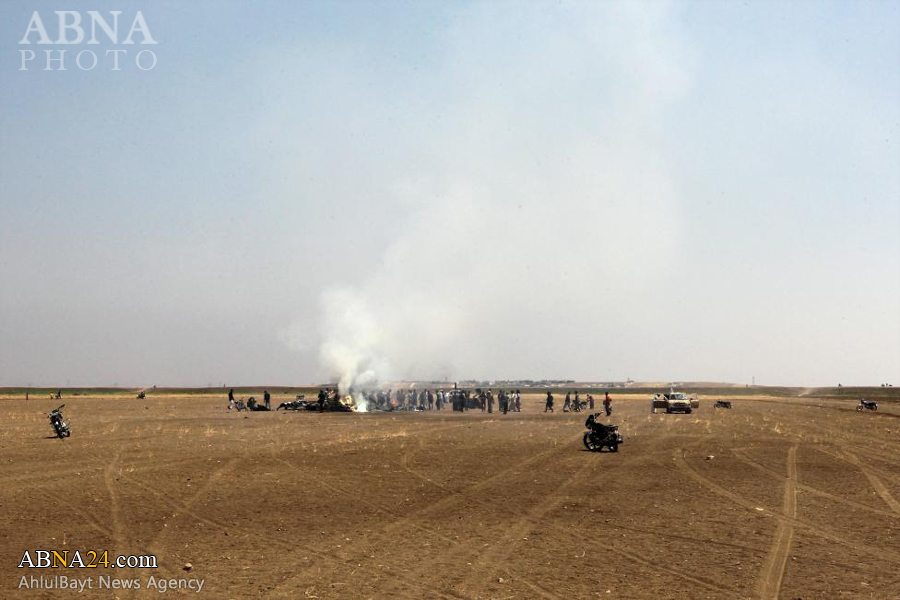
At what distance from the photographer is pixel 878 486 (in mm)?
20516

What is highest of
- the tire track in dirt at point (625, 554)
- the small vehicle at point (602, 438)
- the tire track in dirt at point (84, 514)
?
the small vehicle at point (602, 438)

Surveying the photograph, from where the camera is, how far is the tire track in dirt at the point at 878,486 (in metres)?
17.6

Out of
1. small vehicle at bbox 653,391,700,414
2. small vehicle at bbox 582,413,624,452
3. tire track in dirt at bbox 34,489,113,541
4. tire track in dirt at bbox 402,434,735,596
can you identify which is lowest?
tire track in dirt at bbox 402,434,735,596

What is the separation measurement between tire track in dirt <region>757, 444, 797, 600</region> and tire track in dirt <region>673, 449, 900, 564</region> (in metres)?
0.27

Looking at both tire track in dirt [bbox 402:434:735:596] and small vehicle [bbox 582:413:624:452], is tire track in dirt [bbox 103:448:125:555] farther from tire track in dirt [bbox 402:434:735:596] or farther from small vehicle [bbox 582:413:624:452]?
small vehicle [bbox 582:413:624:452]

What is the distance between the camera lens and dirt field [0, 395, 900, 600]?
11.2 m

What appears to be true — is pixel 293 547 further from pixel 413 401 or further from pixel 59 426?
pixel 413 401

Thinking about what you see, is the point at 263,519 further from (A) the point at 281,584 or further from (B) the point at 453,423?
(B) the point at 453,423

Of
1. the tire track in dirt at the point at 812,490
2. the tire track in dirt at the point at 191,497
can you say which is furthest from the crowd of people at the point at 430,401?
the tire track in dirt at the point at 191,497

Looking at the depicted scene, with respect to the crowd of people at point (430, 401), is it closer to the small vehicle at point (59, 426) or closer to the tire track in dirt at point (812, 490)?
the small vehicle at point (59, 426)

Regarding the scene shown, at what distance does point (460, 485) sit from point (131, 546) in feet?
29.6

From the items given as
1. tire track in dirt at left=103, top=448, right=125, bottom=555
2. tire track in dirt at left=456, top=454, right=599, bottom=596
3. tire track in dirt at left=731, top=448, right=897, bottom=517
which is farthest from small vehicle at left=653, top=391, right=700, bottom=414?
tire track in dirt at left=103, top=448, right=125, bottom=555

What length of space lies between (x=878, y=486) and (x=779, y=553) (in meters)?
9.68

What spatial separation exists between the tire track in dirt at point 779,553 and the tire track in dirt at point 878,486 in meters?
1.95
